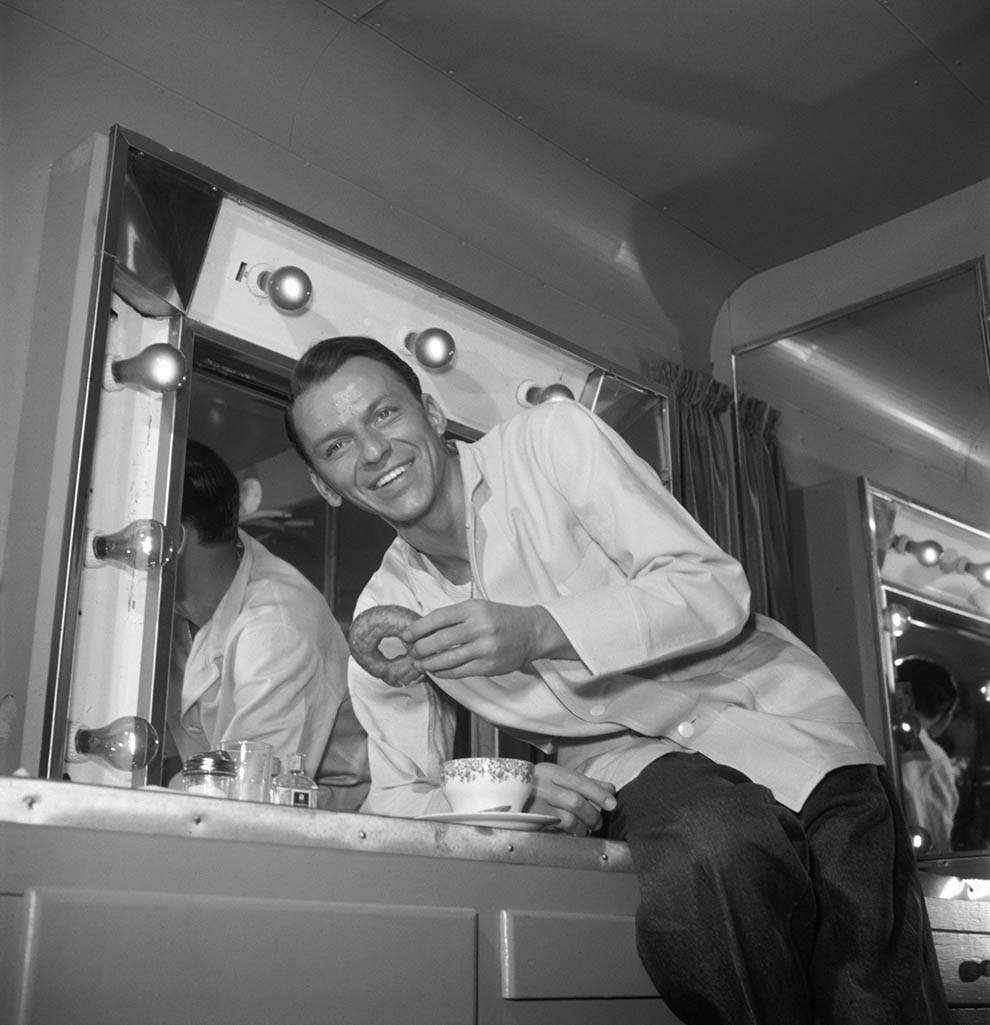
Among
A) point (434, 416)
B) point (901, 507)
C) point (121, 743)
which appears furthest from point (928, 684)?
point (121, 743)

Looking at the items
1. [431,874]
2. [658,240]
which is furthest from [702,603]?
[658,240]

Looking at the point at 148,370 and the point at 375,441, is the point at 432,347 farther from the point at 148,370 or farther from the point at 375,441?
the point at 148,370

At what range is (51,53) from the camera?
219 centimetres

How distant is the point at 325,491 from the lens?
228 cm

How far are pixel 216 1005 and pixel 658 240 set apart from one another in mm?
2789

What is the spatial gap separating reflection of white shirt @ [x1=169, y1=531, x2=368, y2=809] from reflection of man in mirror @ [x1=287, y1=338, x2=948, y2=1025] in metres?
0.12

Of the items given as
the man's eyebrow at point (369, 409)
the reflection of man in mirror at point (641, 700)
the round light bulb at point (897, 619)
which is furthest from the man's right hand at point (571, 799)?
the round light bulb at point (897, 619)

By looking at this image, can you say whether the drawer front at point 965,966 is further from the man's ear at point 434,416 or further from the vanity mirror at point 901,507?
the man's ear at point 434,416

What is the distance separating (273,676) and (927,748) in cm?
186

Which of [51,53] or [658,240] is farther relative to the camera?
[658,240]

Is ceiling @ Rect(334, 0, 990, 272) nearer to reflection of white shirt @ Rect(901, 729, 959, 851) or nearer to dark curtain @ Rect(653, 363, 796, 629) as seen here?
dark curtain @ Rect(653, 363, 796, 629)

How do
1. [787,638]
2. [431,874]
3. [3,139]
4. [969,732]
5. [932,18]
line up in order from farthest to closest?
[969,732], [932,18], [3,139], [787,638], [431,874]

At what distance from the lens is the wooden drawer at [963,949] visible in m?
2.29

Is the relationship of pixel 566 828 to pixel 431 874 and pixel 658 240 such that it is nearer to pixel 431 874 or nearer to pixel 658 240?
pixel 431 874
